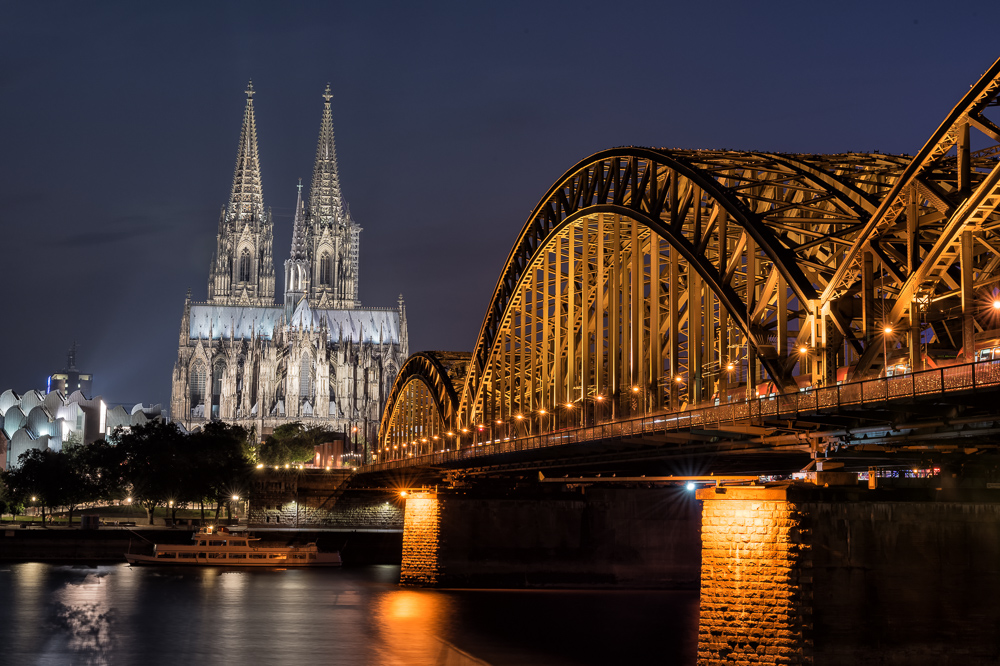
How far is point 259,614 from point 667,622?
2384 cm

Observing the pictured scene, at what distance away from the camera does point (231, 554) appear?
114688 mm

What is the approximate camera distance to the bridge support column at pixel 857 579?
36000 millimetres

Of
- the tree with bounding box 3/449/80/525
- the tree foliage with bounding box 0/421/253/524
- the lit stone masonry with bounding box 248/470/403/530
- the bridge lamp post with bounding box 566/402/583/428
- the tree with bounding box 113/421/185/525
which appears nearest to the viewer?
the bridge lamp post with bounding box 566/402/583/428

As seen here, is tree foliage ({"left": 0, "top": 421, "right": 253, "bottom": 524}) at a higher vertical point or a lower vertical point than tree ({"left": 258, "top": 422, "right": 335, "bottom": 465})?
lower

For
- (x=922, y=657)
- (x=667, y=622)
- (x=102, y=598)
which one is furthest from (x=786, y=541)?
(x=102, y=598)

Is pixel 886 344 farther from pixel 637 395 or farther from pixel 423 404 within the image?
pixel 423 404

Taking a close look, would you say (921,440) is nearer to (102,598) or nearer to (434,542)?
(434,542)

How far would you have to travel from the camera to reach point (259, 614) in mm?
72250

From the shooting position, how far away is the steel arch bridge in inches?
1442

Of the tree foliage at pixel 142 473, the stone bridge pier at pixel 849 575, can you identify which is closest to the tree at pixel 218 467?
the tree foliage at pixel 142 473

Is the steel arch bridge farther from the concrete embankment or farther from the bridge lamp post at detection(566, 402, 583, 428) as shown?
the concrete embankment

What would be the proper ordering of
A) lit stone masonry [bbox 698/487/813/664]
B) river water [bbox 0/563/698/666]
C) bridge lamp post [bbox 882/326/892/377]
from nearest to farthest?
1. bridge lamp post [bbox 882/326/892/377]
2. lit stone masonry [bbox 698/487/813/664]
3. river water [bbox 0/563/698/666]

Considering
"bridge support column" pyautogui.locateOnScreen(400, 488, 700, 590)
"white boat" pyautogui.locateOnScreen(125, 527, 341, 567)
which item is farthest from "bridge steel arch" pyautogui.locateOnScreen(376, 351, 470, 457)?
"white boat" pyautogui.locateOnScreen(125, 527, 341, 567)

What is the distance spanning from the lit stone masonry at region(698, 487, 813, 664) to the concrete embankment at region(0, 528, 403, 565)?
283 ft
